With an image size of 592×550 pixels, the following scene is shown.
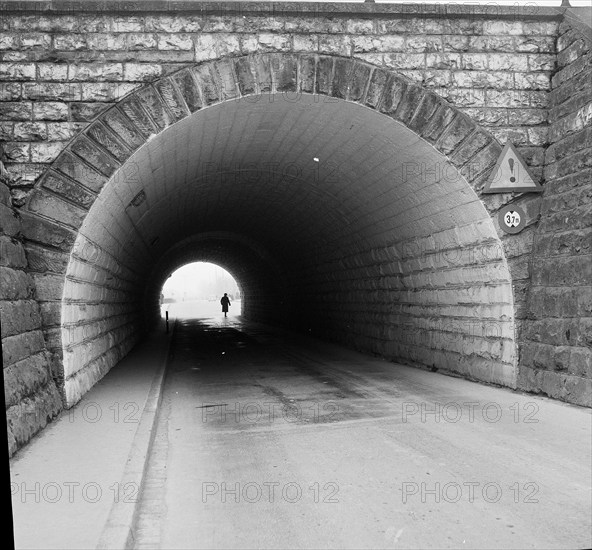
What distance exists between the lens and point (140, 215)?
39.0 ft

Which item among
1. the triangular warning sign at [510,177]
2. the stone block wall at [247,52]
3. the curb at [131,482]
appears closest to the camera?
the curb at [131,482]

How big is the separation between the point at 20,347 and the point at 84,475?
2143 millimetres

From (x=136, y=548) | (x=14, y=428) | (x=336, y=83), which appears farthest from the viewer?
(x=336, y=83)

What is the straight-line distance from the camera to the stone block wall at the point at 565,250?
7570 millimetres

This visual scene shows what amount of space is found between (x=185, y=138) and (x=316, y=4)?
2.66 m

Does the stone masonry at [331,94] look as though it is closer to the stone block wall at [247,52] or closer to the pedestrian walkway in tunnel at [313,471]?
the stone block wall at [247,52]

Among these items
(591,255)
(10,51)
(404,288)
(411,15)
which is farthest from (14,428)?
Answer: (404,288)

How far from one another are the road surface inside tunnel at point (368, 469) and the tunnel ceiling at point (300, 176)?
9.53 ft

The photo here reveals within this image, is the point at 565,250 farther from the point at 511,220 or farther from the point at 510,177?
the point at 510,177

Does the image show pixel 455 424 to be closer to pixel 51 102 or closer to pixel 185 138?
pixel 185 138

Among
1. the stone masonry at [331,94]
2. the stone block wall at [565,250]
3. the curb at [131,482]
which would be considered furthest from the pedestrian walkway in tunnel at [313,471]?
the stone masonry at [331,94]

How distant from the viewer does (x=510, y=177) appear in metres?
8.70

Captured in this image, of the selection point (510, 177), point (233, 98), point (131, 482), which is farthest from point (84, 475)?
point (510, 177)

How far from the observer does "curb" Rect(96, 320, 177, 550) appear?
3.52 m
